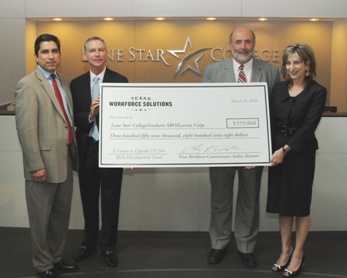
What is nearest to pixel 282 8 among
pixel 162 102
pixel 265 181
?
pixel 265 181

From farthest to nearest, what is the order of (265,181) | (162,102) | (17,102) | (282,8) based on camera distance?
(282,8), (265,181), (162,102), (17,102)

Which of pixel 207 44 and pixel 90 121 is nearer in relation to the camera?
pixel 90 121

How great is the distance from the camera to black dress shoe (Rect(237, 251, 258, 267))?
4.12m

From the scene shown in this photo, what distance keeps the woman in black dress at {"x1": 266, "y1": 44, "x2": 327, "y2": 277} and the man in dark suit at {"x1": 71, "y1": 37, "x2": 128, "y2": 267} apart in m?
1.12

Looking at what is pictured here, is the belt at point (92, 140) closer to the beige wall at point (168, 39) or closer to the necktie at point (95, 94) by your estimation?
the necktie at point (95, 94)

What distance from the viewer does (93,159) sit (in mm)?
4043

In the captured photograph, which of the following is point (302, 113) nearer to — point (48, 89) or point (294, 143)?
point (294, 143)

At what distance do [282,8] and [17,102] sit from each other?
438 centimetres

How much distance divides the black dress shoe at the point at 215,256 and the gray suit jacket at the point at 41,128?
126cm

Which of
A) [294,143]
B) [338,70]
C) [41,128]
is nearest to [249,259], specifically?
[294,143]

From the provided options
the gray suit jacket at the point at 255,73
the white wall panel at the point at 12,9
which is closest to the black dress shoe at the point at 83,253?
the gray suit jacket at the point at 255,73

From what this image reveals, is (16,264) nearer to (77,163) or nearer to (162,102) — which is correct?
(77,163)

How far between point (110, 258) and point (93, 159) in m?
0.75

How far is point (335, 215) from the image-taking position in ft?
15.7
